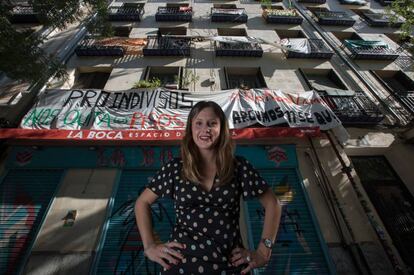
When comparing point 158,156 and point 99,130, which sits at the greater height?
point 99,130

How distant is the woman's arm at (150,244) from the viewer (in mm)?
2197

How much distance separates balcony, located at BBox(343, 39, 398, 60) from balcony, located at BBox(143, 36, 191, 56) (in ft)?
32.7

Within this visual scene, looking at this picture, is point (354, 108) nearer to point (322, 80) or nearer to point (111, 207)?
point (322, 80)

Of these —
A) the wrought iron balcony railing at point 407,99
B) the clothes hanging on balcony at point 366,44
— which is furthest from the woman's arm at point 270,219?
the clothes hanging on balcony at point 366,44

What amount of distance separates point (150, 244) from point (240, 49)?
11.9 m

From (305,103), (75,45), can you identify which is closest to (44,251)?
(305,103)

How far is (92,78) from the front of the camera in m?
11.7

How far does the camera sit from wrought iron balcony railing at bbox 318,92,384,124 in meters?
9.43

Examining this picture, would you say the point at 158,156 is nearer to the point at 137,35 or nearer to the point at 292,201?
the point at 292,201

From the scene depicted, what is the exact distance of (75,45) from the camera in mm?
12578

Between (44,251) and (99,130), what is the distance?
3.80 m

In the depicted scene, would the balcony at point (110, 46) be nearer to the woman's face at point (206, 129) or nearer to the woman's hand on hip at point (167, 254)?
the woman's face at point (206, 129)

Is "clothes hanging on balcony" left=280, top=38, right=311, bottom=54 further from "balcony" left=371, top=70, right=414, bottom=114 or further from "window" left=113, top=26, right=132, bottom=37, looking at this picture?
"window" left=113, top=26, right=132, bottom=37

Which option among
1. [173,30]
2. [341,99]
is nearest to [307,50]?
[341,99]
